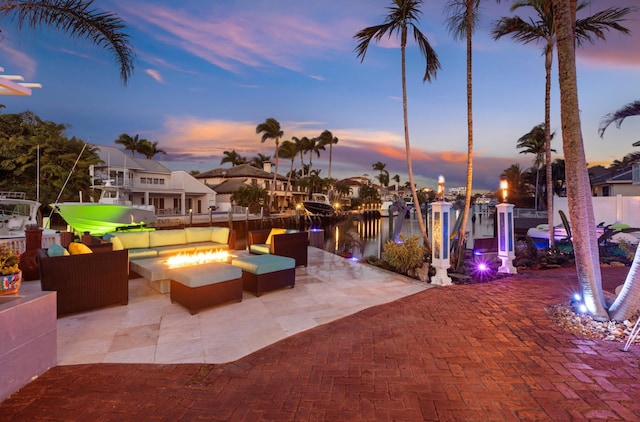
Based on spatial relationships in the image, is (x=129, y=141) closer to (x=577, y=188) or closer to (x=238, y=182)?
(x=238, y=182)

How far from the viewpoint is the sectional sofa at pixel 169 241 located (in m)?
5.97

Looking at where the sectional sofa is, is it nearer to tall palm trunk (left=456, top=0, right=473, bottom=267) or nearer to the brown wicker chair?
the brown wicker chair

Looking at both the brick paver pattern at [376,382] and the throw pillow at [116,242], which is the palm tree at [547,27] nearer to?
the brick paver pattern at [376,382]

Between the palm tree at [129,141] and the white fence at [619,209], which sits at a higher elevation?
the palm tree at [129,141]

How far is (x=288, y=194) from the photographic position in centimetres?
4494

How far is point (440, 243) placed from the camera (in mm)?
6105

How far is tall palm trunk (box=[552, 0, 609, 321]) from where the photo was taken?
3809mm

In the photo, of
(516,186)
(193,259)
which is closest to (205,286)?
(193,259)

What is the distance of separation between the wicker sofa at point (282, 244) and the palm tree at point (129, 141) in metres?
42.1

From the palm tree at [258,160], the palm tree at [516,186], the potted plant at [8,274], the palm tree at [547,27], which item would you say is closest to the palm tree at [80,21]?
the potted plant at [8,274]

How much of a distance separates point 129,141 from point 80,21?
42535 millimetres

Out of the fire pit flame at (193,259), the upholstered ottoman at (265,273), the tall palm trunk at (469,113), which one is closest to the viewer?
the upholstered ottoman at (265,273)

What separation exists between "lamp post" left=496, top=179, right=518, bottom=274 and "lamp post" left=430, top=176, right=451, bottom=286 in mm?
1838

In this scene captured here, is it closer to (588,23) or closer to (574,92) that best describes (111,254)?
(574,92)
